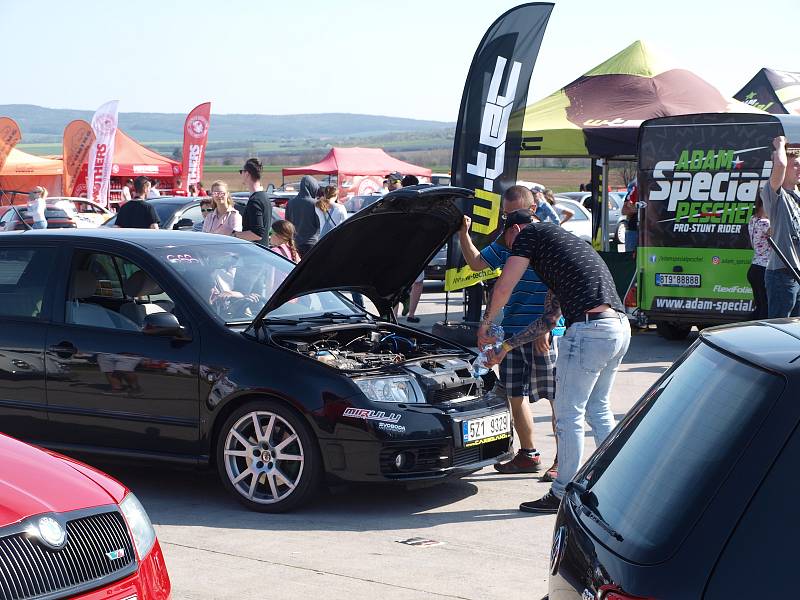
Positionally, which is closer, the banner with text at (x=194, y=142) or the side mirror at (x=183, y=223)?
the side mirror at (x=183, y=223)

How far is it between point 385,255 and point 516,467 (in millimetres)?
1640

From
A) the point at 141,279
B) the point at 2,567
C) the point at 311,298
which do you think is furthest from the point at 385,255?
the point at 2,567

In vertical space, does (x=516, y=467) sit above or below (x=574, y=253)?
below

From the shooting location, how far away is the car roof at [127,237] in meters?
7.05

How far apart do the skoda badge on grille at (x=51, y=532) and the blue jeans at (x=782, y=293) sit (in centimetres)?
718

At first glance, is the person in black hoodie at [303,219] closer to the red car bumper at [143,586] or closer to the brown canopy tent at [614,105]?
the brown canopy tent at [614,105]

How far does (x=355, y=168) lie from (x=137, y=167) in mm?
9225

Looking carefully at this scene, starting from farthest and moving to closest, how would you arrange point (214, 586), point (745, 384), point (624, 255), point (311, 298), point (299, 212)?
point (624, 255), point (299, 212), point (311, 298), point (214, 586), point (745, 384)

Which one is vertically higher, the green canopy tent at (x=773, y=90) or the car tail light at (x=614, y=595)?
the green canopy tent at (x=773, y=90)

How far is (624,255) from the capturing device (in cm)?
1530

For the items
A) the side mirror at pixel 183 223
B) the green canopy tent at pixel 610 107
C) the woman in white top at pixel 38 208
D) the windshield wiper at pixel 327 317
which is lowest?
the woman in white top at pixel 38 208

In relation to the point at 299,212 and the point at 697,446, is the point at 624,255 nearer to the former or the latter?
the point at 299,212

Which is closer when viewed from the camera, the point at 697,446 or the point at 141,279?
the point at 697,446

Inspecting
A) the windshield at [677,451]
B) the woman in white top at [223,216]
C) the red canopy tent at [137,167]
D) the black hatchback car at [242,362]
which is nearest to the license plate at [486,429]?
the black hatchback car at [242,362]
